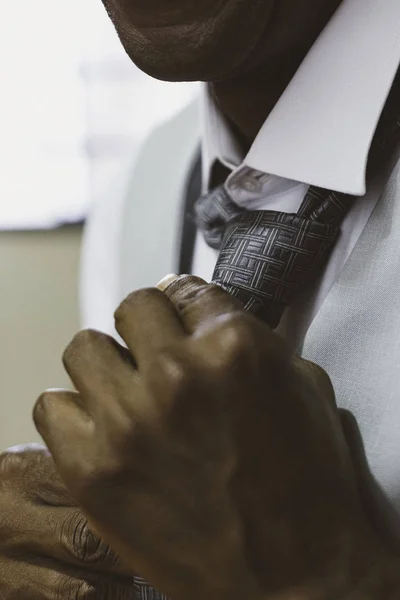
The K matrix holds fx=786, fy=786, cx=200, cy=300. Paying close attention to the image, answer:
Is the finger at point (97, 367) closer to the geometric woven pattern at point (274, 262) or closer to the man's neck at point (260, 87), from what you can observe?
the geometric woven pattern at point (274, 262)

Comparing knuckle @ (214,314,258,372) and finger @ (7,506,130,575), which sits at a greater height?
knuckle @ (214,314,258,372)

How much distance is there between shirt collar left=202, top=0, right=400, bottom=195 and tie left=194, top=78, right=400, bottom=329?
1cm

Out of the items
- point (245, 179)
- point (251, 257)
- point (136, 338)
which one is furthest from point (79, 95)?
point (136, 338)

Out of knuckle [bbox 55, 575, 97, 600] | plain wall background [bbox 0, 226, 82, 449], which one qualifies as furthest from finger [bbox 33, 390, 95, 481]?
plain wall background [bbox 0, 226, 82, 449]

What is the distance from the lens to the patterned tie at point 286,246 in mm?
464

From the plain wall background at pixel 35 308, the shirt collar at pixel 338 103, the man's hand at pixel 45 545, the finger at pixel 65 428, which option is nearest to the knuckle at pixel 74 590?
the man's hand at pixel 45 545

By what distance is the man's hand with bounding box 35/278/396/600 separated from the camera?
32 centimetres

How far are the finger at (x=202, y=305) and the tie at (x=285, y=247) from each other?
0.10 metres

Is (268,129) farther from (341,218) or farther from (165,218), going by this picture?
(165,218)

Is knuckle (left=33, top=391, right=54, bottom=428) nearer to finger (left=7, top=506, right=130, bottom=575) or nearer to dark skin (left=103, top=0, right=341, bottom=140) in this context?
finger (left=7, top=506, right=130, bottom=575)

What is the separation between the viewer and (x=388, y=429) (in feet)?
1.44

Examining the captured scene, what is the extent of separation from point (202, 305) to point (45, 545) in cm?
18

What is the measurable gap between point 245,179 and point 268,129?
2.2 inches

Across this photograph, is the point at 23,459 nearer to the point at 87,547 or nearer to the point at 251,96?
the point at 87,547
